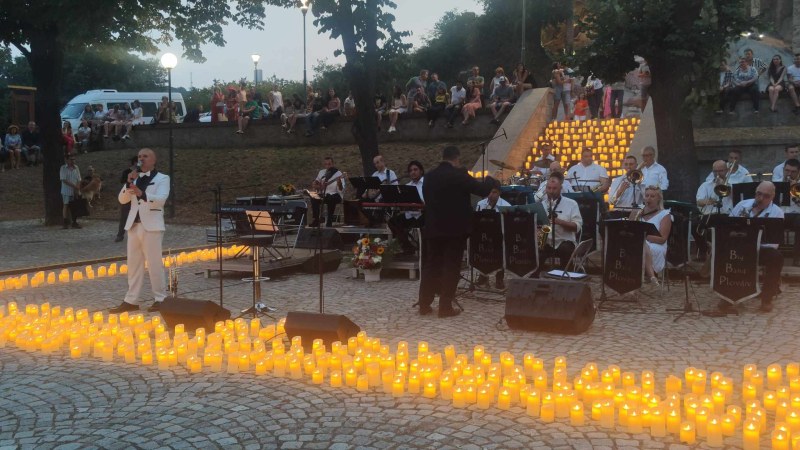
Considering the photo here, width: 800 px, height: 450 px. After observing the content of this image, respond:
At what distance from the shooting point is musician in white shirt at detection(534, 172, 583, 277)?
→ 11109 millimetres

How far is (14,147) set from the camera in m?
29.7

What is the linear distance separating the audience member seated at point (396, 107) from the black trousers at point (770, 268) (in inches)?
648

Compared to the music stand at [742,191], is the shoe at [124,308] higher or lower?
lower

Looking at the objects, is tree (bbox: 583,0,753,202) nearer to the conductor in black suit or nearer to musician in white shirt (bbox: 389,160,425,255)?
musician in white shirt (bbox: 389,160,425,255)

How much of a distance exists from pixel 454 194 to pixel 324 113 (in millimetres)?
17513

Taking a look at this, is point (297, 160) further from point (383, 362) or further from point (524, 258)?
point (383, 362)

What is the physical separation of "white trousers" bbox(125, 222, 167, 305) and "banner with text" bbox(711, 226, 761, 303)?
676 centimetres

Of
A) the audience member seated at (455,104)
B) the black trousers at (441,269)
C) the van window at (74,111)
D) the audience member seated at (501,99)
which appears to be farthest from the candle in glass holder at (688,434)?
the van window at (74,111)

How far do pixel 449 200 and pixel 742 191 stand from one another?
18.2 ft

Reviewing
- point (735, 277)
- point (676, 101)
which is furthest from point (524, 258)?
point (676, 101)

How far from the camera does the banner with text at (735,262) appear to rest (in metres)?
9.27

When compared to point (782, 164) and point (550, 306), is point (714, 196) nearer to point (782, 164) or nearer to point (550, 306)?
point (782, 164)

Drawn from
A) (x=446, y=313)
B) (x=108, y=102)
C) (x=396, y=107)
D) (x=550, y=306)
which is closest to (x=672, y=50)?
(x=446, y=313)

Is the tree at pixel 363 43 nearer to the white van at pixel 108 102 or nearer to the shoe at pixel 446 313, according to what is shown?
the shoe at pixel 446 313
